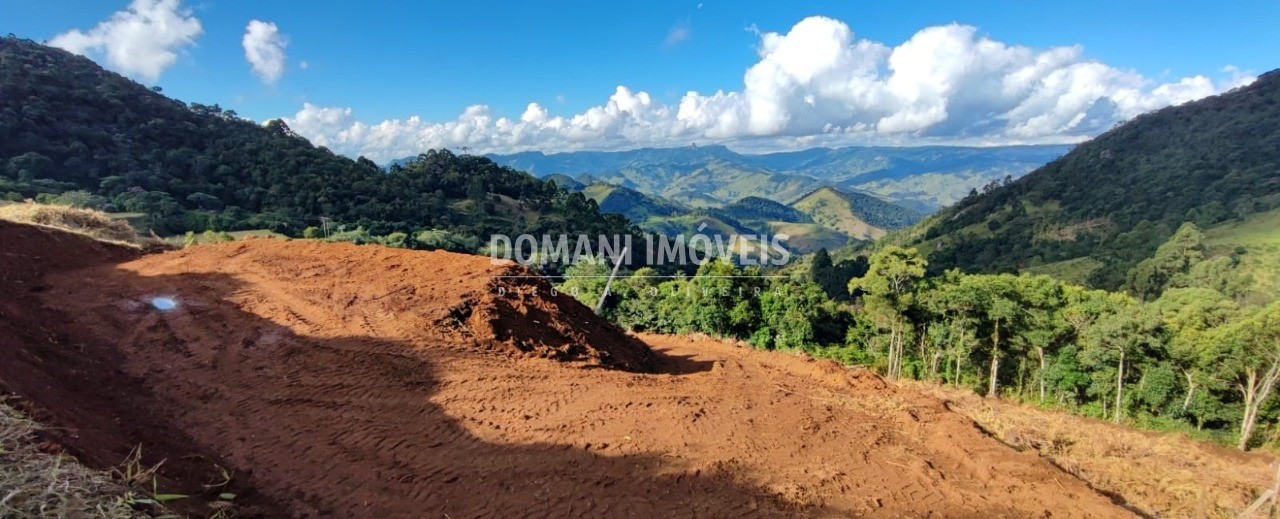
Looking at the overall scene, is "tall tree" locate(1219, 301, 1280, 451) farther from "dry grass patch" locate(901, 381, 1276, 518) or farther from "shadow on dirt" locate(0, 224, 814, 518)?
"shadow on dirt" locate(0, 224, 814, 518)

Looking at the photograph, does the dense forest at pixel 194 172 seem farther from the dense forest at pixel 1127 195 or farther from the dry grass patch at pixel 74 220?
the dense forest at pixel 1127 195

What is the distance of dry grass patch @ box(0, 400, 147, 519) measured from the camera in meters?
2.47

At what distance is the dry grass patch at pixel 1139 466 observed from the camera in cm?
776

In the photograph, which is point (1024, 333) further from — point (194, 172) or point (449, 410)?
point (194, 172)

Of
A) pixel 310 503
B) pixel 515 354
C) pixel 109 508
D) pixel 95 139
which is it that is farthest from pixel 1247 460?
pixel 95 139

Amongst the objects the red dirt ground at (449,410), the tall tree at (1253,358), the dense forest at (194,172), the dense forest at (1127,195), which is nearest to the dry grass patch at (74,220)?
the red dirt ground at (449,410)

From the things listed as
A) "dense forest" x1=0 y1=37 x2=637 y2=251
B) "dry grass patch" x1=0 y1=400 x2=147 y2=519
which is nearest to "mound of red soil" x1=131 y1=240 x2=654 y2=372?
"dry grass patch" x1=0 y1=400 x2=147 y2=519

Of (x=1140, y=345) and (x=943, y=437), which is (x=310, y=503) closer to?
(x=943, y=437)

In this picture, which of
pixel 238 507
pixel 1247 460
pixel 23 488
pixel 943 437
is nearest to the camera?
pixel 23 488

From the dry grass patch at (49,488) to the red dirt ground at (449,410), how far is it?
2.95 ft

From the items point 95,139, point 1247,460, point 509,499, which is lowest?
point 1247,460

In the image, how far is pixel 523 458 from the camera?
6.16 metres

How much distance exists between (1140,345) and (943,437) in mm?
20734

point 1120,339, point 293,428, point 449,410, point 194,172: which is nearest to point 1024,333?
point 1120,339
